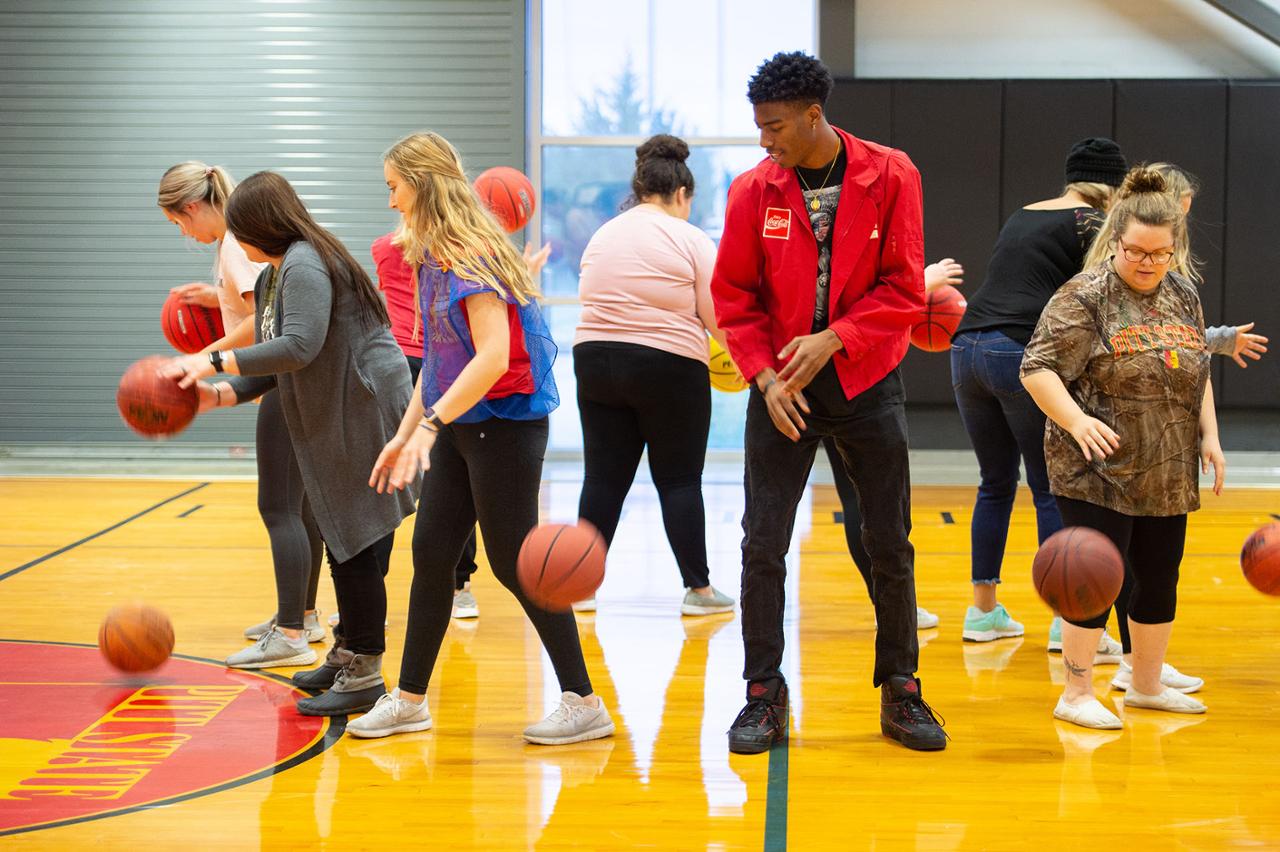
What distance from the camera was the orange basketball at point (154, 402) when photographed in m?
3.13

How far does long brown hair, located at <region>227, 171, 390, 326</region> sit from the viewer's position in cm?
351

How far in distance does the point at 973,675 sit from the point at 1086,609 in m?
1.01

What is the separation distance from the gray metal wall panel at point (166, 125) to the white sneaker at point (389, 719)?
668 cm

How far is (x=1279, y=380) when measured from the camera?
9477 mm

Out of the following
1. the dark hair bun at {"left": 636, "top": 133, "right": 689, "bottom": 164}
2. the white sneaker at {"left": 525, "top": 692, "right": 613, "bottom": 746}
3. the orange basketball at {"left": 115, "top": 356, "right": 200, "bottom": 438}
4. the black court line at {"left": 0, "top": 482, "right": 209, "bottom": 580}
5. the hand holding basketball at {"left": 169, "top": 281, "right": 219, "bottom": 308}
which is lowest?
the black court line at {"left": 0, "top": 482, "right": 209, "bottom": 580}

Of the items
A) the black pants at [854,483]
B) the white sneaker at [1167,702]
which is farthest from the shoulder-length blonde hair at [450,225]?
the white sneaker at [1167,702]

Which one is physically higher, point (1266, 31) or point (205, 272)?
point (1266, 31)

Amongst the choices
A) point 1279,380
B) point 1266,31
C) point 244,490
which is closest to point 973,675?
point 244,490

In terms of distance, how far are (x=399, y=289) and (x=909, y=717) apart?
2.36 meters

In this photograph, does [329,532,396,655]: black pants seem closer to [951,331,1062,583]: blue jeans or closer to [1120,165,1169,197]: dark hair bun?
[951,331,1062,583]: blue jeans

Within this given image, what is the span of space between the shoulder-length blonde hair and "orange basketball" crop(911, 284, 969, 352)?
6.28 feet

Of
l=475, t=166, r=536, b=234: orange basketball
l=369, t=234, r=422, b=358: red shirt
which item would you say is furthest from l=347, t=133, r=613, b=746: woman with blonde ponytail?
l=475, t=166, r=536, b=234: orange basketball

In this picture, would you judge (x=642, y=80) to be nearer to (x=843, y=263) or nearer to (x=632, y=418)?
(x=632, y=418)

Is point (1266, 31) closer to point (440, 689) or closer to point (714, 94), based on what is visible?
point (714, 94)
